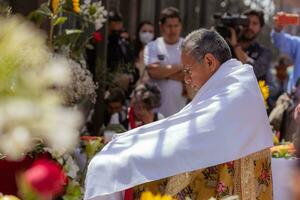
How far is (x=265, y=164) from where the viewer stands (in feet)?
10.8

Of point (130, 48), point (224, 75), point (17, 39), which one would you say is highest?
point (17, 39)

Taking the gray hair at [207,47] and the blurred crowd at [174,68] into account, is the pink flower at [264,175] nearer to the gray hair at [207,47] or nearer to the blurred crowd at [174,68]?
the gray hair at [207,47]

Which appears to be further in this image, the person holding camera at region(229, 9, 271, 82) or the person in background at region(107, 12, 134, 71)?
the person in background at region(107, 12, 134, 71)

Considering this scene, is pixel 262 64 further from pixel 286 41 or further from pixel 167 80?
pixel 167 80

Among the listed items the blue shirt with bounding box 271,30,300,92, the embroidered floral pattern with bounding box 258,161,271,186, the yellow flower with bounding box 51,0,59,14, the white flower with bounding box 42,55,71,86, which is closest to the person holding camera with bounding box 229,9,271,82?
the blue shirt with bounding box 271,30,300,92

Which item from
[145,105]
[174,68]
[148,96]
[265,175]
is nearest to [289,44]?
[174,68]

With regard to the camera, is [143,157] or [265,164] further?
[265,164]

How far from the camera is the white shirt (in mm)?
6871

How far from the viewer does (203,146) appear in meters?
3.05

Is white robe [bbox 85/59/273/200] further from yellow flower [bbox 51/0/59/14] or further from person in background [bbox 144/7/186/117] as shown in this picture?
person in background [bbox 144/7/186/117]

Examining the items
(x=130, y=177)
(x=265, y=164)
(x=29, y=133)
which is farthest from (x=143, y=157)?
(x=29, y=133)

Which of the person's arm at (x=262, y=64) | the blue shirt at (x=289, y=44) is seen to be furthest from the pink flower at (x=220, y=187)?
the blue shirt at (x=289, y=44)

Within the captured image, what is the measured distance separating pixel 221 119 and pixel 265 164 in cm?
36

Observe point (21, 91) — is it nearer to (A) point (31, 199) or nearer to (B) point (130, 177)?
(A) point (31, 199)
